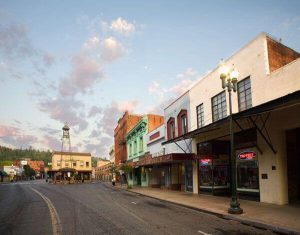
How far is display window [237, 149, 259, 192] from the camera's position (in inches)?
690

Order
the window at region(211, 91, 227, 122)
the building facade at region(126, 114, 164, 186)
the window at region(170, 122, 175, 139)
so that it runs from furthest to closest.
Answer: the building facade at region(126, 114, 164, 186), the window at region(170, 122, 175, 139), the window at region(211, 91, 227, 122)

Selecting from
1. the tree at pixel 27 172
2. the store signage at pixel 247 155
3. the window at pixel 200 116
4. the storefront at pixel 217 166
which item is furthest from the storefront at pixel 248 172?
the tree at pixel 27 172

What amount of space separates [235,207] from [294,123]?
534 cm

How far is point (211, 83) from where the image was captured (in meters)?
23.0

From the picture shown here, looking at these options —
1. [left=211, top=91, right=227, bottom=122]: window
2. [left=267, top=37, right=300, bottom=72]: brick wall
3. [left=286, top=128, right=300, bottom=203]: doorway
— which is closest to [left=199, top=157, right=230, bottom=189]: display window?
[left=211, top=91, right=227, bottom=122]: window

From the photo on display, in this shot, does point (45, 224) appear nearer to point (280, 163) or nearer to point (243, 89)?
point (280, 163)

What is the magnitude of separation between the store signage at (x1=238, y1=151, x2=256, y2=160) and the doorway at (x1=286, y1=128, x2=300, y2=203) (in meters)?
2.03

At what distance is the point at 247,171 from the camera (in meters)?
18.3

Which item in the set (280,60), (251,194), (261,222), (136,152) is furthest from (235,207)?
(136,152)

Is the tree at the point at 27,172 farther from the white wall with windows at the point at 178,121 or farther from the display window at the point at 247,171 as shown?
the display window at the point at 247,171

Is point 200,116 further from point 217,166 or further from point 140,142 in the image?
point 140,142

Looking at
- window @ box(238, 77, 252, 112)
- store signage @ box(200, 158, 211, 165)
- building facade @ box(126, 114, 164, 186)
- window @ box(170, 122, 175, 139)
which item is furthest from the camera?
building facade @ box(126, 114, 164, 186)

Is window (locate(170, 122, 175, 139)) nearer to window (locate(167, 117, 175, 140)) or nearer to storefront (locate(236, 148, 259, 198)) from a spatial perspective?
window (locate(167, 117, 175, 140))

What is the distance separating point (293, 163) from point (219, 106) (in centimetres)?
711
